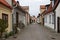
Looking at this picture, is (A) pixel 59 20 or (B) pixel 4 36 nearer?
(B) pixel 4 36

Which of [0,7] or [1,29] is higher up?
[0,7]

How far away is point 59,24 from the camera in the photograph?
77.0 feet

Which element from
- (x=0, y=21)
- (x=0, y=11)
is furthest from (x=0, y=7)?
(x=0, y=21)

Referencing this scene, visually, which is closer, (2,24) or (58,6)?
(2,24)

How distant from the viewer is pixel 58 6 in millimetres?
23297

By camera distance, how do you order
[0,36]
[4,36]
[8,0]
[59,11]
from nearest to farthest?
[0,36]
[4,36]
[8,0]
[59,11]

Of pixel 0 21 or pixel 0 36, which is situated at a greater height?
pixel 0 21

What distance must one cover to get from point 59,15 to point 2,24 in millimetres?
10804

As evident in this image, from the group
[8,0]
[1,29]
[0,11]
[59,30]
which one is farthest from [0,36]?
[59,30]

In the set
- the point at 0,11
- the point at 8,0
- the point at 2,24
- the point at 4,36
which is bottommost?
the point at 4,36

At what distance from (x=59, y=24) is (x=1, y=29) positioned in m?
11.2

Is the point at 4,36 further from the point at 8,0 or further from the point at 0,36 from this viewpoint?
the point at 8,0

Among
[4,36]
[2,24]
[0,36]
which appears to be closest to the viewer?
[2,24]

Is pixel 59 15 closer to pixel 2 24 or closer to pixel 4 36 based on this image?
pixel 4 36
